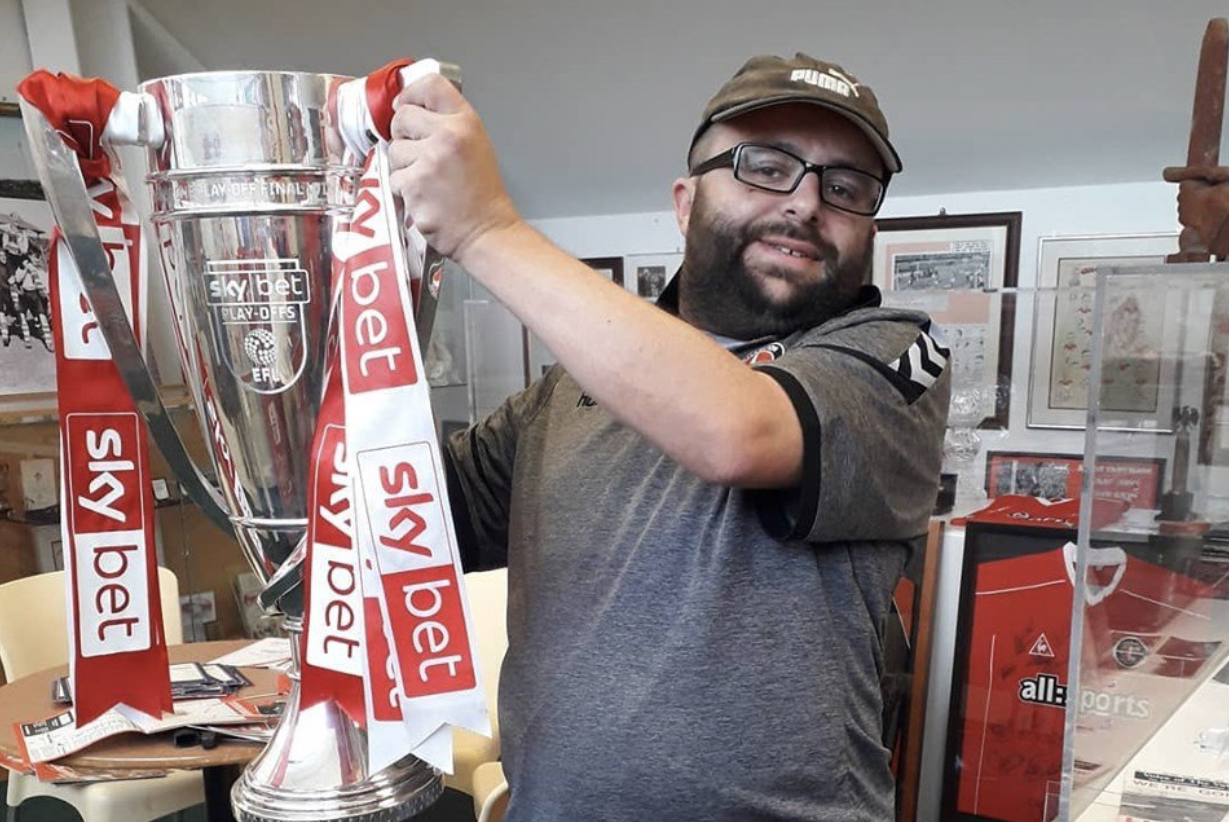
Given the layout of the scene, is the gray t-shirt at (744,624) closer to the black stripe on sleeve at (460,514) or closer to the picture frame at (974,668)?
the black stripe on sleeve at (460,514)

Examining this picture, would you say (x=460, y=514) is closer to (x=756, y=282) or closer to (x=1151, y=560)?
(x=756, y=282)

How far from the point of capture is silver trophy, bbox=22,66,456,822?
0.67 m

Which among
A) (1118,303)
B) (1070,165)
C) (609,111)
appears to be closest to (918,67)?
(1070,165)

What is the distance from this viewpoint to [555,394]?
1023mm

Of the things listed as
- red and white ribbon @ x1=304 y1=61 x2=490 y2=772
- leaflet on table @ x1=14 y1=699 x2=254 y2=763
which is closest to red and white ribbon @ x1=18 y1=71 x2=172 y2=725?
red and white ribbon @ x1=304 y1=61 x2=490 y2=772

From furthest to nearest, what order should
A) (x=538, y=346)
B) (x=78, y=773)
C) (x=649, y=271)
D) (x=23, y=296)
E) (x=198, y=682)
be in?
(x=538, y=346)
(x=649, y=271)
(x=23, y=296)
(x=198, y=682)
(x=78, y=773)

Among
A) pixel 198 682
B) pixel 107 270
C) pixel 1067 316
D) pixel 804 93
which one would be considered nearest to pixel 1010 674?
pixel 1067 316

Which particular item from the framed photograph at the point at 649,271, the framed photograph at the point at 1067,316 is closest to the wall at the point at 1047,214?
the framed photograph at the point at 1067,316

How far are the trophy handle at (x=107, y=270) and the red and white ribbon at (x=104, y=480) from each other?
18 millimetres

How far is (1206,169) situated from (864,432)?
2.62 ft

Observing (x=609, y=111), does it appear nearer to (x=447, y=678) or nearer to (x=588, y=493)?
(x=588, y=493)

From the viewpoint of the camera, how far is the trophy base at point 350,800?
718mm

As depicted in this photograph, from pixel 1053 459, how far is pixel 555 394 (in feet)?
4.98

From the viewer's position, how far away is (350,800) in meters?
0.72
